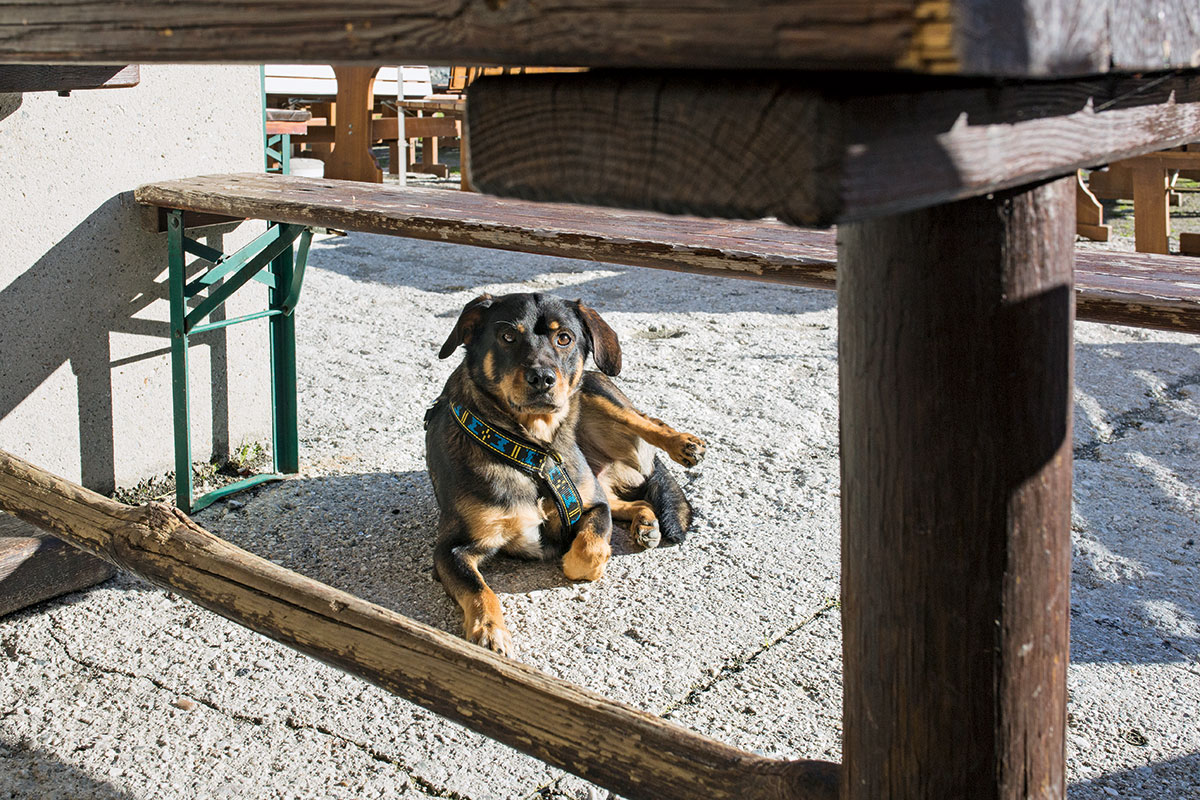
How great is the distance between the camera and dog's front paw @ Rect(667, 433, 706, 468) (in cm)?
370

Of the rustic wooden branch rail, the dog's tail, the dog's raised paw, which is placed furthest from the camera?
the dog's tail

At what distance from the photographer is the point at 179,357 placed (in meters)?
3.75

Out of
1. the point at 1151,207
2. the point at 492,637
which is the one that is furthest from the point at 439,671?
the point at 1151,207

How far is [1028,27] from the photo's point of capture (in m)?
0.73

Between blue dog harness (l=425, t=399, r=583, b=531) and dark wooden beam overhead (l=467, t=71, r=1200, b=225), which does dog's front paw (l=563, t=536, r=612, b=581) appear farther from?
dark wooden beam overhead (l=467, t=71, r=1200, b=225)

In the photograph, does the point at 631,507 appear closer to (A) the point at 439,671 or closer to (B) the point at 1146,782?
(B) the point at 1146,782

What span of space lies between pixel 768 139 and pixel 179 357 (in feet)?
10.9

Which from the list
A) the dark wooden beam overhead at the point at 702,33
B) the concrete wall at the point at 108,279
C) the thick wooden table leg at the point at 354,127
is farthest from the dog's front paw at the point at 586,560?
the thick wooden table leg at the point at 354,127

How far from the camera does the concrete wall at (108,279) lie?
3.55 meters

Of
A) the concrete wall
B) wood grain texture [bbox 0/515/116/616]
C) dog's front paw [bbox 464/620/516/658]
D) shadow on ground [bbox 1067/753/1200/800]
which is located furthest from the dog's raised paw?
the concrete wall

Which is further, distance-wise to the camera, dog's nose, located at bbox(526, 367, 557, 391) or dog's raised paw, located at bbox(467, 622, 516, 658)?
dog's nose, located at bbox(526, 367, 557, 391)

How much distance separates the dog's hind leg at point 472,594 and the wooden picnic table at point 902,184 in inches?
52.4

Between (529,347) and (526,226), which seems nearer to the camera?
(526,226)

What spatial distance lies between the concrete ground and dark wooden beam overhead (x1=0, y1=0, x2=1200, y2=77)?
1.79m
